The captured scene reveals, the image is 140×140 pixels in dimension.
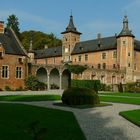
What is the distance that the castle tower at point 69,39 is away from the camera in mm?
65688

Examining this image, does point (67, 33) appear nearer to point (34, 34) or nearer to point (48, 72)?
point (34, 34)

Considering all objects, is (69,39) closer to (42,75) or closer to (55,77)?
(55,77)

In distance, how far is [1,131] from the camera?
7969 mm

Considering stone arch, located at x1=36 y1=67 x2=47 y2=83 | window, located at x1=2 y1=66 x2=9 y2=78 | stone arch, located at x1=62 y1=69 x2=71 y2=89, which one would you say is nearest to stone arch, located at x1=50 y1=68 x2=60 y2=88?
stone arch, located at x1=62 y1=69 x2=71 y2=89

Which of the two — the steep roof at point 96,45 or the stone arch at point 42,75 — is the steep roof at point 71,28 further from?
the stone arch at point 42,75

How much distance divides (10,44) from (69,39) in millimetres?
27191

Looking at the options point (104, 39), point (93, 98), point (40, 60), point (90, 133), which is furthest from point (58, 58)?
point (90, 133)

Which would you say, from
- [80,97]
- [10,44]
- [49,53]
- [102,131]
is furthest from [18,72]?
[102,131]

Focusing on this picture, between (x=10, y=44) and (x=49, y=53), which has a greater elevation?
(x=49, y=53)

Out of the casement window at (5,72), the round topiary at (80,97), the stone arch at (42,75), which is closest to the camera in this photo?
the round topiary at (80,97)

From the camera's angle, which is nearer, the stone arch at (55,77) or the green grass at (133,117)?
the green grass at (133,117)

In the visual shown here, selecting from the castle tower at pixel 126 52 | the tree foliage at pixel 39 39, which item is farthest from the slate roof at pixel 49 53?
the castle tower at pixel 126 52

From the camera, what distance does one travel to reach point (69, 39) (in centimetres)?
6581

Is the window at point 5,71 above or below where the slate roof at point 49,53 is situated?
below
